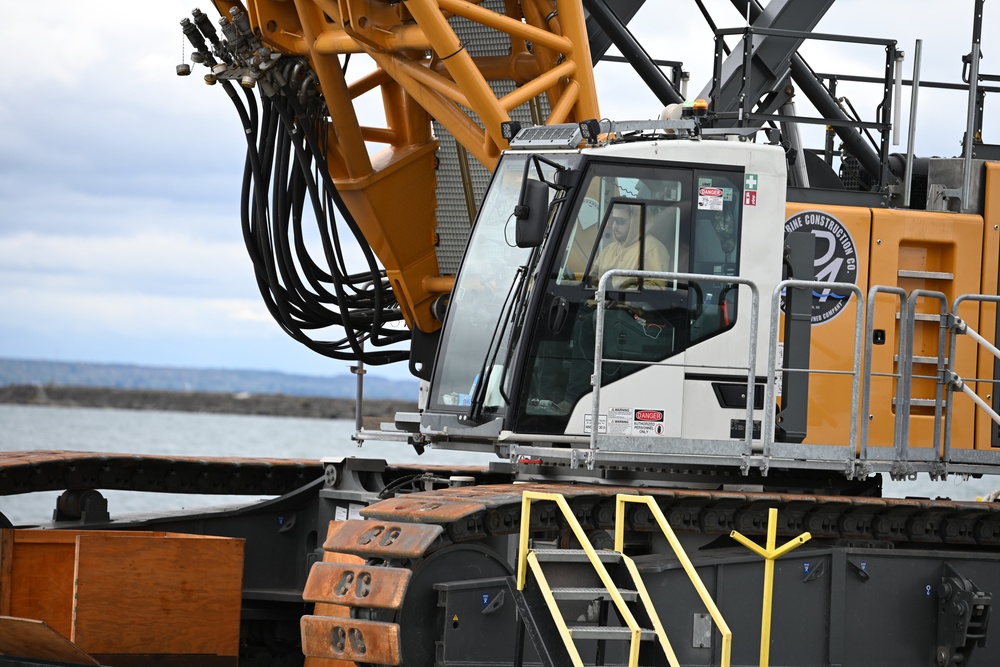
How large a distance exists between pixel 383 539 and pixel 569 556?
1094 mm

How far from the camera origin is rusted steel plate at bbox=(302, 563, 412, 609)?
816 centimetres

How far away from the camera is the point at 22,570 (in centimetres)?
1040

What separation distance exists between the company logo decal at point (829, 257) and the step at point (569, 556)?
2693mm

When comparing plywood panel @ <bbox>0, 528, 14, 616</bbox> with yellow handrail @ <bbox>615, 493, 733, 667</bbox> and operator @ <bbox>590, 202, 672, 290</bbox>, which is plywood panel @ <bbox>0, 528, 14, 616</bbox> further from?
operator @ <bbox>590, 202, 672, 290</bbox>

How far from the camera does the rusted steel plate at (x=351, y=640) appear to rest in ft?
26.7

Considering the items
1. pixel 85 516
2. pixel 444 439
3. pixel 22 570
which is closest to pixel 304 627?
pixel 444 439

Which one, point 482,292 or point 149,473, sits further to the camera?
point 149,473

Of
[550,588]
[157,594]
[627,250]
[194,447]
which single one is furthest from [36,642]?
[194,447]

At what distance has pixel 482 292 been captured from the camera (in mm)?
10125

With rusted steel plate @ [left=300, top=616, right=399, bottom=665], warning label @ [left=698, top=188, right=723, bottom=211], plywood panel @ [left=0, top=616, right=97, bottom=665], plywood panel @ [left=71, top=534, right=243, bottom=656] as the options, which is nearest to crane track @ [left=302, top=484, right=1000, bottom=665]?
rusted steel plate @ [left=300, top=616, right=399, bottom=665]

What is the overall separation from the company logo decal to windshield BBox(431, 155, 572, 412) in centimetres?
202

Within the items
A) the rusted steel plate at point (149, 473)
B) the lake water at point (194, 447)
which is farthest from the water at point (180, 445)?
the rusted steel plate at point (149, 473)

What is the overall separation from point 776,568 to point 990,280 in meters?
2.87

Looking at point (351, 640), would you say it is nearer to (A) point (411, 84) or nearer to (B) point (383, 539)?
(B) point (383, 539)
